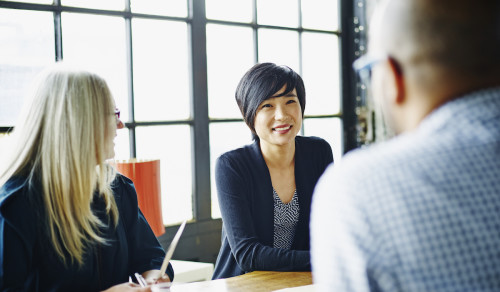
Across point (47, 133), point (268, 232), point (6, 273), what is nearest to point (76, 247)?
point (6, 273)

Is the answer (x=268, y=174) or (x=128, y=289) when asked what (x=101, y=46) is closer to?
(x=268, y=174)

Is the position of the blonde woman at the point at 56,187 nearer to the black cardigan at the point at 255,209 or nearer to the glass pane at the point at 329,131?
the black cardigan at the point at 255,209

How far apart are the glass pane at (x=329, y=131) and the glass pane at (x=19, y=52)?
5.58 ft

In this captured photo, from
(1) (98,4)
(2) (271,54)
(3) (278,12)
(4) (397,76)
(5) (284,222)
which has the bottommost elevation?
(5) (284,222)

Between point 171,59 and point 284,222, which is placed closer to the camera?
point 284,222

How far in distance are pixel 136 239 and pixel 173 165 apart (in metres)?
1.22

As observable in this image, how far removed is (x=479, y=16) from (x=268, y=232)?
136cm

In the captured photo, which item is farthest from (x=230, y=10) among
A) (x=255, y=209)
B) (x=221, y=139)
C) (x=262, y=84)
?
(x=255, y=209)

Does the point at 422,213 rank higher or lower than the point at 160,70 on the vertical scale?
lower

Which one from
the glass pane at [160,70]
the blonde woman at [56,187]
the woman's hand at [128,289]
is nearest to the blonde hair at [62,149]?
the blonde woman at [56,187]

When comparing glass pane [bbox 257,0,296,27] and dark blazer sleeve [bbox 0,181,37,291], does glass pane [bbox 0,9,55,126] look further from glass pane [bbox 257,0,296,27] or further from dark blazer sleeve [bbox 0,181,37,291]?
glass pane [bbox 257,0,296,27]

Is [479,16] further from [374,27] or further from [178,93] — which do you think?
[178,93]

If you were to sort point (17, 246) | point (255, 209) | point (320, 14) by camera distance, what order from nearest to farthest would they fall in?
point (17, 246) → point (255, 209) → point (320, 14)

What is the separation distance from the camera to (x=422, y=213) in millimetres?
560
